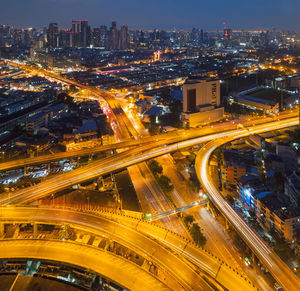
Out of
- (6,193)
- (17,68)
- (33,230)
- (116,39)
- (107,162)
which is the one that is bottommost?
(33,230)

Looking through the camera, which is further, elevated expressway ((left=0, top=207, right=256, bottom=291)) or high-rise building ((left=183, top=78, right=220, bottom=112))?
high-rise building ((left=183, top=78, right=220, bottom=112))

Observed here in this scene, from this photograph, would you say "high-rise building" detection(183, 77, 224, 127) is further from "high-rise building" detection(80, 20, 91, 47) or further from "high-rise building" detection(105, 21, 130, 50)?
"high-rise building" detection(80, 20, 91, 47)

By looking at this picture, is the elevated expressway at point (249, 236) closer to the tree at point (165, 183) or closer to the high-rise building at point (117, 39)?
the tree at point (165, 183)

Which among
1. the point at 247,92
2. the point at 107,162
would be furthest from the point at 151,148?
the point at 247,92

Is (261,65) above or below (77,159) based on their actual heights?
above

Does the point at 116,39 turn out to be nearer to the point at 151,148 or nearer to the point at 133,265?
the point at 151,148

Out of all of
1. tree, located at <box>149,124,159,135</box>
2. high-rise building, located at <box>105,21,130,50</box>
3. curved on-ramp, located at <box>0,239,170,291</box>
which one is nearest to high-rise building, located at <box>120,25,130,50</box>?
high-rise building, located at <box>105,21,130,50</box>

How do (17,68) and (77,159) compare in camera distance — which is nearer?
(77,159)

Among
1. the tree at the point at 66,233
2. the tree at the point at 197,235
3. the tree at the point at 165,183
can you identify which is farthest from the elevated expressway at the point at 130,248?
the tree at the point at 165,183
